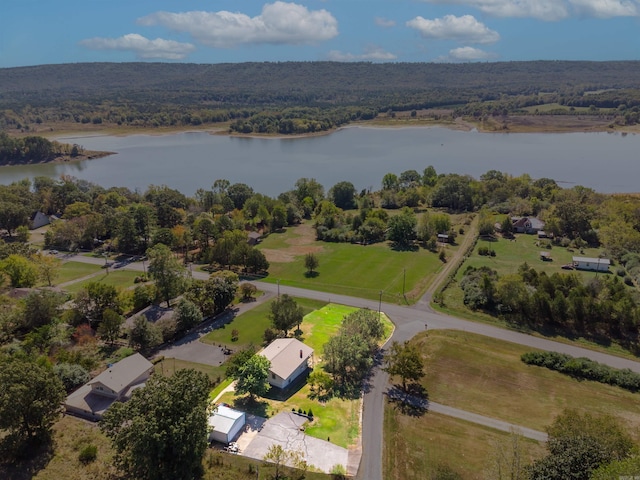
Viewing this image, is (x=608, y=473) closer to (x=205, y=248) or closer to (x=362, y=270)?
(x=362, y=270)

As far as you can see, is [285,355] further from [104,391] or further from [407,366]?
[104,391]

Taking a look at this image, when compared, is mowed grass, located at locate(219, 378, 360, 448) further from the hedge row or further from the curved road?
the hedge row

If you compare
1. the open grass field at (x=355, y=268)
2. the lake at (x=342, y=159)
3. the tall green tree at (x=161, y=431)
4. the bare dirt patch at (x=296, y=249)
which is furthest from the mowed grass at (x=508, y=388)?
the lake at (x=342, y=159)

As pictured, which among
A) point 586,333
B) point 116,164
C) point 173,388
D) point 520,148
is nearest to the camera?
point 173,388

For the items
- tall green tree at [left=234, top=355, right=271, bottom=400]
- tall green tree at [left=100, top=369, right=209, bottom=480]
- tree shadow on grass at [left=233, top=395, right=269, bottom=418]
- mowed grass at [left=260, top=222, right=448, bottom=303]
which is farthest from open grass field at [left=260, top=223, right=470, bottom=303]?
tall green tree at [left=100, top=369, right=209, bottom=480]

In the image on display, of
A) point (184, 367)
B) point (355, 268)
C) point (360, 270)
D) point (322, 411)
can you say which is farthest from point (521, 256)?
point (184, 367)

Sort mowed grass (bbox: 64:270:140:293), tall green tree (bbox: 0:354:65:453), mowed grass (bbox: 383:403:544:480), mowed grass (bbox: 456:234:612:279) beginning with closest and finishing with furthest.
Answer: tall green tree (bbox: 0:354:65:453)
mowed grass (bbox: 383:403:544:480)
mowed grass (bbox: 64:270:140:293)
mowed grass (bbox: 456:234:612:279)

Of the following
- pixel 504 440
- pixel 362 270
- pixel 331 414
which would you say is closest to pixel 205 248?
pixel 362 270
